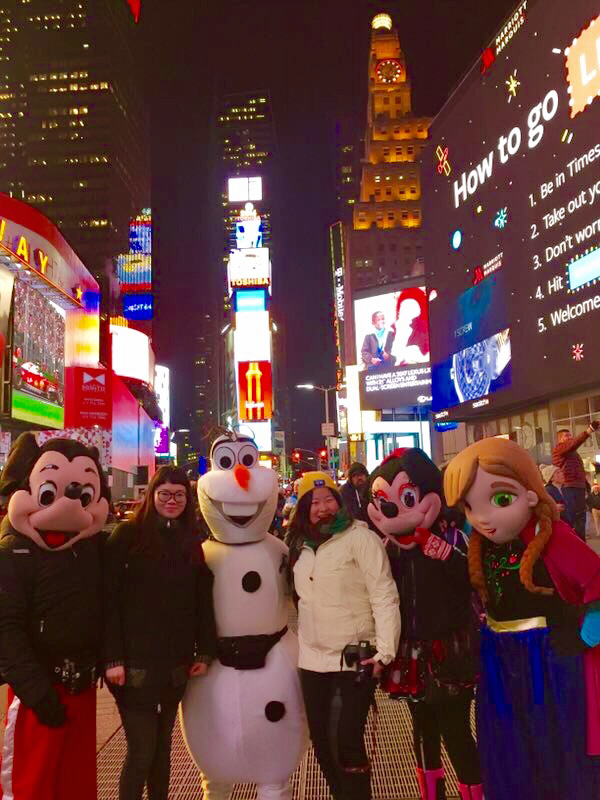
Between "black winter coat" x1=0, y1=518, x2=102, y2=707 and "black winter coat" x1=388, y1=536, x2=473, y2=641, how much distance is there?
1.63 m

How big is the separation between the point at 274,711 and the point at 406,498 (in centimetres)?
136

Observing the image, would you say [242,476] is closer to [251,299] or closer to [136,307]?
[251,299]

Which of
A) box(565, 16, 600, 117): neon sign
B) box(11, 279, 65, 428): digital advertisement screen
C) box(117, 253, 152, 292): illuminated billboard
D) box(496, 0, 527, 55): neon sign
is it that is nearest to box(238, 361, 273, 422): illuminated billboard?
box(11, 279, 65, 428): digital advertisement screen

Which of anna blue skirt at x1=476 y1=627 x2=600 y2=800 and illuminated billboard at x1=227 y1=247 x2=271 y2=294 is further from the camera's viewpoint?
illuminated billboard at x1=227 y1=247 x2=271 y2=294

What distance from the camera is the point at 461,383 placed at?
2411cm

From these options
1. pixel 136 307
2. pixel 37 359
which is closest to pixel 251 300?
pixel 136 307

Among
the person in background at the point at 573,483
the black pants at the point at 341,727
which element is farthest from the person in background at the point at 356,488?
the black pants at the point at 341,727

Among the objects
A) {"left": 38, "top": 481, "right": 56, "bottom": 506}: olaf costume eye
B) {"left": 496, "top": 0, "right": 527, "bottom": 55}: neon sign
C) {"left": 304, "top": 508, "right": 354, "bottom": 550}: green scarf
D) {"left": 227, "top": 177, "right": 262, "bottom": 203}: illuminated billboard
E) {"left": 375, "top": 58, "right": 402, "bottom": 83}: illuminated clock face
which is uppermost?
{"left": 375, "top": 58, "right": 402, "bottom": 83}: illuminated clock face

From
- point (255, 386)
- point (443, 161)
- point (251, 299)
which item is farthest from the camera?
Result: point (251, 299)

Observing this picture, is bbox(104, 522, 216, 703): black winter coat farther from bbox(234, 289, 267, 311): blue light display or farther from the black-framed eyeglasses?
bbox(234, 289, 267, 311): blue light display

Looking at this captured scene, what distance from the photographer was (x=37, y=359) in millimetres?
29016

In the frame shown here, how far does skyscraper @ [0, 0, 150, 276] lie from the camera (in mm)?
118250

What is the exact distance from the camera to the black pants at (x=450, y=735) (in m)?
3.39

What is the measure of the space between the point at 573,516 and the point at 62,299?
29551 millimetres
